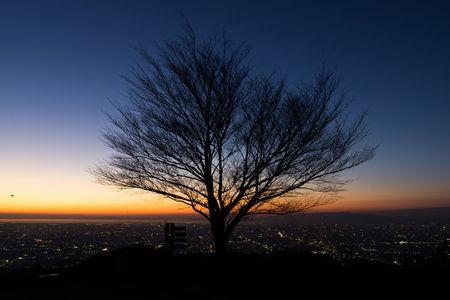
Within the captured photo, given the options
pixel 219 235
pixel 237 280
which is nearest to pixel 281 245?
pixel 219 235

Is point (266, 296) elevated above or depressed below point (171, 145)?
below

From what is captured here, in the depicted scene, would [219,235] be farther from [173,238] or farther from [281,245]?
[281,245]

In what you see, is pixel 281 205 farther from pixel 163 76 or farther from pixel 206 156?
pixel 163 76

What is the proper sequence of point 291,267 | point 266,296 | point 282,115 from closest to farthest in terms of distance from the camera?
1. point 266,296
2. point 291,267
3. point 282,115

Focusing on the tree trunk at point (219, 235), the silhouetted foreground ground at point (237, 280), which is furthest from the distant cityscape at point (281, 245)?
the tree trunk at point (219, 235)

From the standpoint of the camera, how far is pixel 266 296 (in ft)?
35.6

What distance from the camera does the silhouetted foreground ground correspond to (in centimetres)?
1104

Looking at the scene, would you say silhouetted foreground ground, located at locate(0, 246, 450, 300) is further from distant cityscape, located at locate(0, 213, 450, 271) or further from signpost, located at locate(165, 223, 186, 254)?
distant cityscape, located at locate(0, 213, 450, 271)

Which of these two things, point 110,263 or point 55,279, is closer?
point 55,279

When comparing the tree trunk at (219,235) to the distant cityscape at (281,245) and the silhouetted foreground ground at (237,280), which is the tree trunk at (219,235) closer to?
the silhouetted foreground ground at (237,280)

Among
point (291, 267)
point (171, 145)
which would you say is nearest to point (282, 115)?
point (171, 145)

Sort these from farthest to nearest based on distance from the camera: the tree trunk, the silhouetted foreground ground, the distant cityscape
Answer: the distant cityscape
the tree trunk
the silhouetted foreground ground

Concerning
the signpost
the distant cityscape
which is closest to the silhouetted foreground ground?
the signpost

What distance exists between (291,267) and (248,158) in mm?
4168
